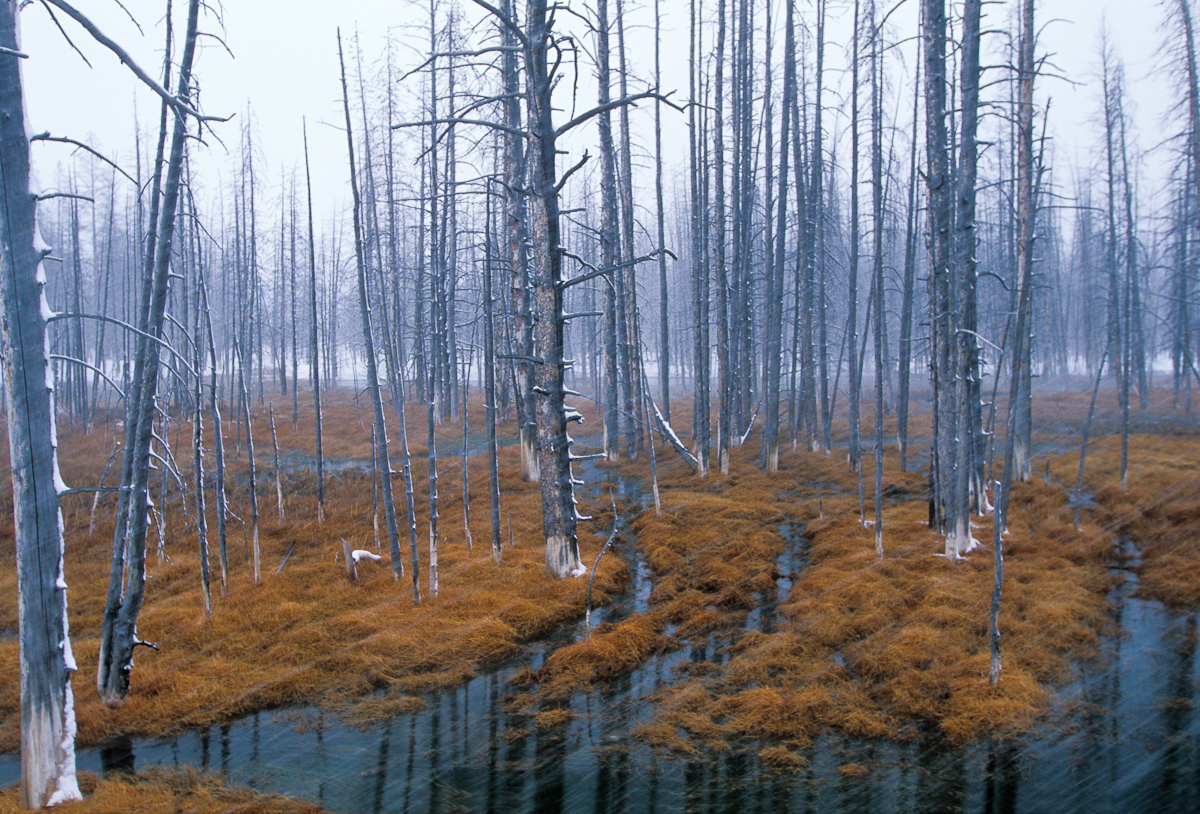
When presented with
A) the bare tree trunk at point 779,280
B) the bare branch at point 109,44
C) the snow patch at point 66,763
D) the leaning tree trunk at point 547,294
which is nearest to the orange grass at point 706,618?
the leaning tree trunk at point 547,294

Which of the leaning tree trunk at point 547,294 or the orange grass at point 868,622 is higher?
the leaning tree trunk at point 547,294

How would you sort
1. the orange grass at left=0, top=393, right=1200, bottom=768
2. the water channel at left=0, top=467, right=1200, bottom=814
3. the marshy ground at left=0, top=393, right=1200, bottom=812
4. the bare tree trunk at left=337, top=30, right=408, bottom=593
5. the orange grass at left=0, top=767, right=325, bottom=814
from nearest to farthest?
1. the orange grass at left=0, top=767, right=325, bottom=814
2. the water channel at left=0, top=467, right=1200, bottom=814
3. the marshy ground at left=0, top=393, right=1200, bottom=812
4. the orange grass at left=0, top=393, right=1200, bottom=768
5. the bare tree trunk at left=337, top=30, right=408, bottom=593

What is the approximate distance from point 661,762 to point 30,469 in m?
5.40

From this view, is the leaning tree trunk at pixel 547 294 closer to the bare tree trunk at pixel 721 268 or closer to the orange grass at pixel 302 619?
the orange grass at pixel 302 619

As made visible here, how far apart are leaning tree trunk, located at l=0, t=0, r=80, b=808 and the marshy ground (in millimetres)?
555

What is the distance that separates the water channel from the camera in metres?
5.15

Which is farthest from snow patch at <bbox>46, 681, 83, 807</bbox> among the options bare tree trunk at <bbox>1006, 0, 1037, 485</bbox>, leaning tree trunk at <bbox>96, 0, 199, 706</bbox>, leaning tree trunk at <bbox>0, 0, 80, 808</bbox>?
bare tree trunk at <bbox>1006, 0, 1037, 485</bbox>

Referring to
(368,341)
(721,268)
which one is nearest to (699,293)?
(721,268)

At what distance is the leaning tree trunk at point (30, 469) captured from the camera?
468 cm

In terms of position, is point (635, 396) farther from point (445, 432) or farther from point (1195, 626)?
point (1195, 626)

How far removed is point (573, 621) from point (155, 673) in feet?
16.2

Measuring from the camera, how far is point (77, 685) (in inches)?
282

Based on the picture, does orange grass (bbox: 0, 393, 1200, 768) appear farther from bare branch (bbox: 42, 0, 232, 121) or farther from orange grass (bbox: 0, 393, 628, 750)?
bare branch (bbox: 42, 0, 232, 121)

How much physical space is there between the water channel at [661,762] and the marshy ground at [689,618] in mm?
240
